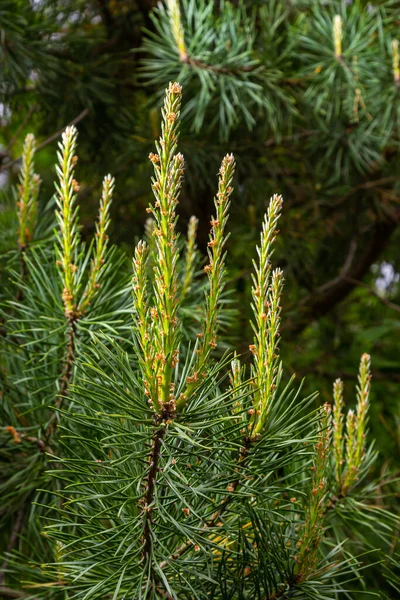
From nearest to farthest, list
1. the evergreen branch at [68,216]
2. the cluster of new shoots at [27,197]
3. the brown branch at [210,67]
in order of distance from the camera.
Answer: the evergreen branch at [68,216]
the cluster of new shoots at [27,197]
the brown branch at [210,67]

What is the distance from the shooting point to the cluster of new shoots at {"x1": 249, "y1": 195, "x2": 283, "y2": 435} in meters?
0.33

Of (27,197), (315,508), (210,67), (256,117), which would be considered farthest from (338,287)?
(315,508)

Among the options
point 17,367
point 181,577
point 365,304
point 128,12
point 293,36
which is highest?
point 128,12

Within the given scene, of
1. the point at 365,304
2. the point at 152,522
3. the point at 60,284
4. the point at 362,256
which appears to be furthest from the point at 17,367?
the point at 365,304

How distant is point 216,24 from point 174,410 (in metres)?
0.64

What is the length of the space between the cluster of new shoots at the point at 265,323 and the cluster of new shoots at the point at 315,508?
A: 0.10 feet

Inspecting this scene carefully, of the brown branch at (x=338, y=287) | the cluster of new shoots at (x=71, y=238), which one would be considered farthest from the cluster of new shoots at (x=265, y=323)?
the brown branch at (x=338, y=287)

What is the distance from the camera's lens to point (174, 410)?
1.08 ft

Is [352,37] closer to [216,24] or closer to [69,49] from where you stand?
[216,24]

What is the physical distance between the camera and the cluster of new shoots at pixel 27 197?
1.80ft

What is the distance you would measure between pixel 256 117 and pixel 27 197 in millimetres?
494

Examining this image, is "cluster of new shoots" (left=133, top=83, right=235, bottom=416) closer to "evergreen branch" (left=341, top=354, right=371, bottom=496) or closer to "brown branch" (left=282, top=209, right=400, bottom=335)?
"evergreen branch" (left=341, top=354, right=371, bottom=496)

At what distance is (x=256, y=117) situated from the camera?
99 cm

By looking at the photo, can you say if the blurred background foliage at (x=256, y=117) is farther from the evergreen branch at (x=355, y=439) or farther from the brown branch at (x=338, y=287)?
the evergreen branch at (x=355, y=439)
